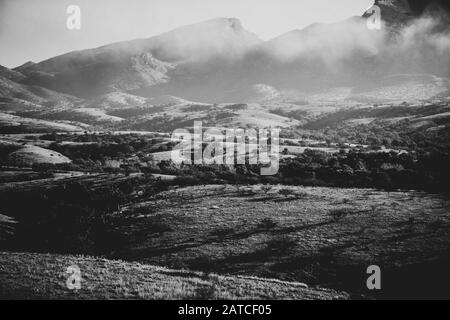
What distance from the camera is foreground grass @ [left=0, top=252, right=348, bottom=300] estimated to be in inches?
627

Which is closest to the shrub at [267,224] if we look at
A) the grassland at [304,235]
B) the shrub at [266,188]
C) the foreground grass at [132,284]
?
the grassland at [304,235]

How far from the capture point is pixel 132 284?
17.1 meters

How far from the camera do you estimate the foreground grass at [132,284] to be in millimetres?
15938

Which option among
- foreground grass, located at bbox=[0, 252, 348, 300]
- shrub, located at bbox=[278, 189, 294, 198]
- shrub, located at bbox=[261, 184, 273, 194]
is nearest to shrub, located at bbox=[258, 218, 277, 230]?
Result: shrub, located at bbox=[278, 189, 294, 198]

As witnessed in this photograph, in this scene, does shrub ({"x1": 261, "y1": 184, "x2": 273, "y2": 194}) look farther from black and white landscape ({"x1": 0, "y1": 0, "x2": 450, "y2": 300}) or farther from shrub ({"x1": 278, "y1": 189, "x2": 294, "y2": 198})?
shrub ({"x1": 278, "y1": 189, "x2": 294, "y2": 198})

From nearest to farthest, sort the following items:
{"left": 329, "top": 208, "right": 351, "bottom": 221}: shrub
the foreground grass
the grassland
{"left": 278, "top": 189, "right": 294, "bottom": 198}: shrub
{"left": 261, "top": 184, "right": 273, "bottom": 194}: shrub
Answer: the foreground grass < the grassland < {"left": 329, "top": 208, "right": 351, "bottom": 221}: shrub < {"left": 278, "top": 189, "right": 294, "bottom": 198}: shrub < {"left": 261, "top": 184, "right": 273, "bottom": 194}: shrub

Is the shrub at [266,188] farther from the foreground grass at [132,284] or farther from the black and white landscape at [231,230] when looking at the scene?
the foreground grass at [132,284]

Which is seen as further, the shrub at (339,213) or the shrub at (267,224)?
the shrub at (339,213)

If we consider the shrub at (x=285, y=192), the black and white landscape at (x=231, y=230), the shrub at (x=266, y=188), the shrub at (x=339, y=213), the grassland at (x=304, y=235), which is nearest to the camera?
the black and white landscape at (x=231, y=230)

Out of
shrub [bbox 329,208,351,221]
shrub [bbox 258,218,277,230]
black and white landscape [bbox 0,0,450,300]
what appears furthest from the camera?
shrub [bbox 329,208,351,221]

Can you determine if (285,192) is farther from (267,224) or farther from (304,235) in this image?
(304,235)

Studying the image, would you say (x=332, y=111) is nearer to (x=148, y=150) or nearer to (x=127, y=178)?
(x=148, y=150)

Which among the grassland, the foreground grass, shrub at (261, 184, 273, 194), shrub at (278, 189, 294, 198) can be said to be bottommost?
the foreground grass
